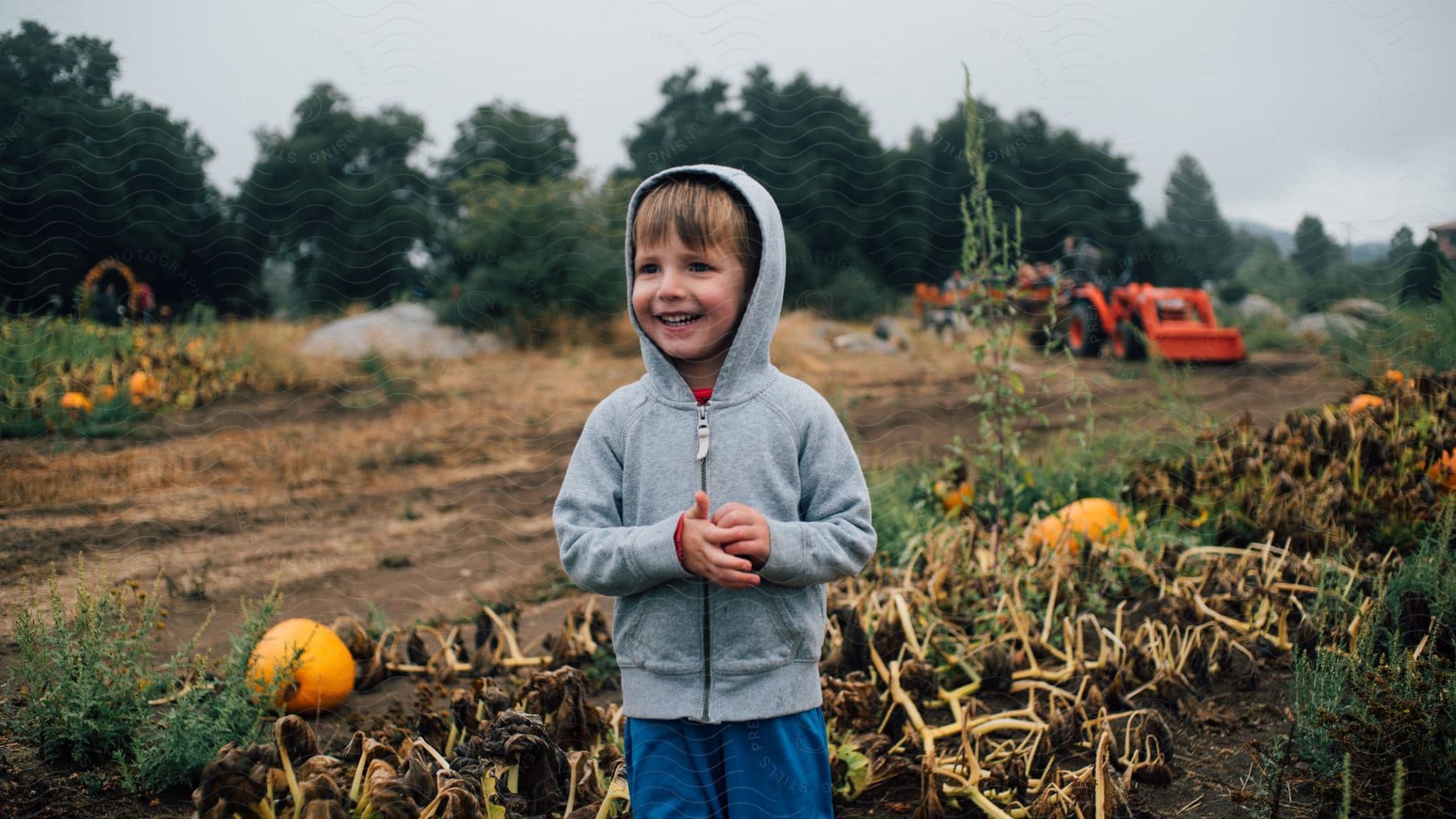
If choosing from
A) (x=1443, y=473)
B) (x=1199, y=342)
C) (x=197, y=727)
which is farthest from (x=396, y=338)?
(x=1443, y=473)

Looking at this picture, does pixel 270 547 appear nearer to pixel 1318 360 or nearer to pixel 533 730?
pixel 533 730

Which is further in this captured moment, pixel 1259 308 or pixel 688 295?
pixel 1259 308

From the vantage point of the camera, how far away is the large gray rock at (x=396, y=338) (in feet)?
33.2

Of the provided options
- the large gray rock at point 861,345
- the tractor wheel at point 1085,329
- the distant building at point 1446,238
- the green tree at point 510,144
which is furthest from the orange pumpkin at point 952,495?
the large gray rock at point 861,345

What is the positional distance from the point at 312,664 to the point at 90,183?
220 inches

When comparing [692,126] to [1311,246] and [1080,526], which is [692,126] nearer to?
[1311,246]

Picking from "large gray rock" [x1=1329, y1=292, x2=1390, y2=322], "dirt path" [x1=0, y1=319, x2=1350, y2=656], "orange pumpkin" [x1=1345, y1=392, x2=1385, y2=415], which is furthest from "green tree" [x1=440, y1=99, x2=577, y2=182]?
"orange pumpkin" [x1=1345, y1=392, x2=1385, y2=415]

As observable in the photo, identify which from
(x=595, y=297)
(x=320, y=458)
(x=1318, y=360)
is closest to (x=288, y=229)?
(x=595, y=297)

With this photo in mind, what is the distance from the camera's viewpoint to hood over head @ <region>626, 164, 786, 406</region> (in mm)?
1547

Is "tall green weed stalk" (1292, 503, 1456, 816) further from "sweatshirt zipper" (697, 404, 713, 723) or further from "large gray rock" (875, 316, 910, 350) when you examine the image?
"large gray rock" (875, 316, 910, 350)

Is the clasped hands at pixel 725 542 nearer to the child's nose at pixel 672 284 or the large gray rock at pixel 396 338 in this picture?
the child's nose at pixel 672 284

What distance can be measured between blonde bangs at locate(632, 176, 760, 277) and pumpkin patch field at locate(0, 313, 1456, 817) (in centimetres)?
41

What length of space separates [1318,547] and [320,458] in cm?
569

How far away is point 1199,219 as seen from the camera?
11.8 m
